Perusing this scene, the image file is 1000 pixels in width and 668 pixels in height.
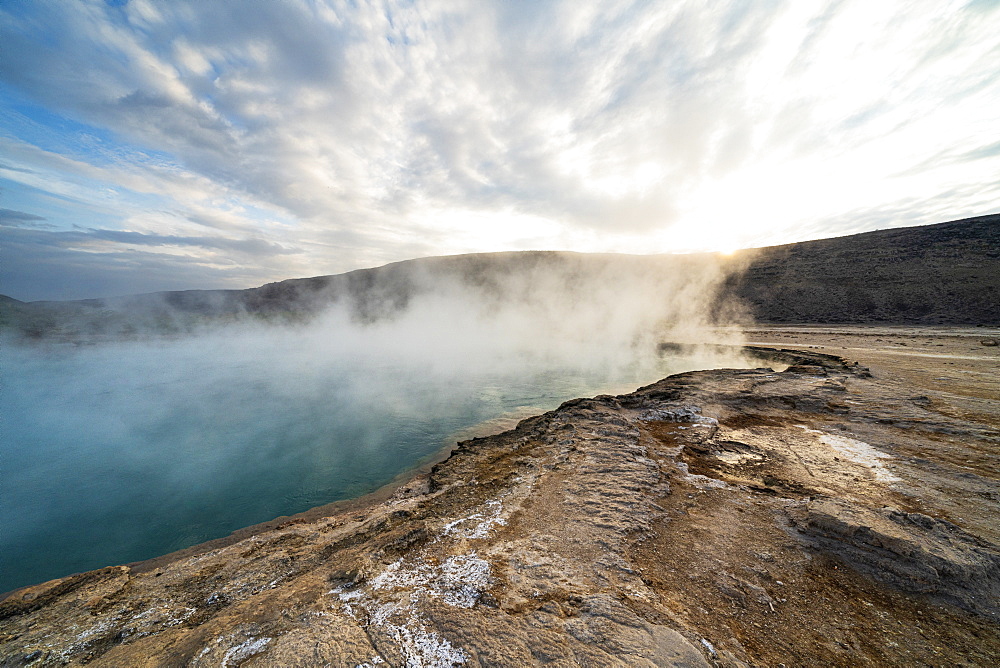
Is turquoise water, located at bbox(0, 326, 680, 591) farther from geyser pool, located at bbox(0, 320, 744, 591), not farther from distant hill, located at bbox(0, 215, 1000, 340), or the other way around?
distant hill, located at bbox(0, 215, 1000, 340)

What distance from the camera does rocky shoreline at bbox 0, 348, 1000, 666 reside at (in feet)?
8.06

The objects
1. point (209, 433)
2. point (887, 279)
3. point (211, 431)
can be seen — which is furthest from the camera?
point (887, 279)

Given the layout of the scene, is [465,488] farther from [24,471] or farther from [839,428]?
[24,471]

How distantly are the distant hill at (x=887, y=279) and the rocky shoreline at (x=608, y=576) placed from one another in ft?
103

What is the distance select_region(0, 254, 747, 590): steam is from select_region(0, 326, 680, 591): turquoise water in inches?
2.0

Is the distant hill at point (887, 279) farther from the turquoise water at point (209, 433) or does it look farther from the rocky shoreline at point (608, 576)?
the rocky shoreline at point (608, 576)

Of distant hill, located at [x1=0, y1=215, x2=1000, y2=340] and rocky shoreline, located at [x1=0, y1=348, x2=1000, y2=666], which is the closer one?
rocky shoreline, located at [x1=0, y1=348, x2=1000, y2=666]

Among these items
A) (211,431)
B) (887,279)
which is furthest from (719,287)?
(211,431)

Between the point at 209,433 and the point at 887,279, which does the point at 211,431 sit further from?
the point at 887,279

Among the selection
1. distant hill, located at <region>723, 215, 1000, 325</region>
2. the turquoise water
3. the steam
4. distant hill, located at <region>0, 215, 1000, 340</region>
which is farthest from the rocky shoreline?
distant hill, located at <region>0, 215, 1000, 340</region>

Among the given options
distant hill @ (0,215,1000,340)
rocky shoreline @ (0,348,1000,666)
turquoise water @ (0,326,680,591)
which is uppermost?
distant hill @ (0,215,1000,340)

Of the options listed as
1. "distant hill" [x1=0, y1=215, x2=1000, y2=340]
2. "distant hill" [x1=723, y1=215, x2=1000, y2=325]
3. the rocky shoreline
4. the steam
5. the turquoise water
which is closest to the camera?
the rocky shoreline

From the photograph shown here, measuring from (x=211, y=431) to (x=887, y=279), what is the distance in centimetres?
4893

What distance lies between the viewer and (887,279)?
2939 cm
